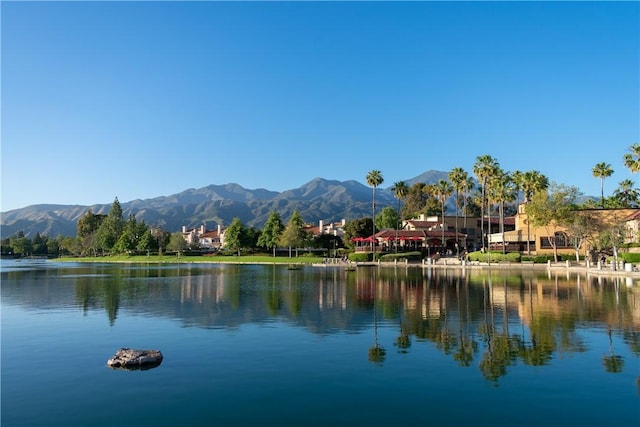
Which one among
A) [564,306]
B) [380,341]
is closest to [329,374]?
[380,341]

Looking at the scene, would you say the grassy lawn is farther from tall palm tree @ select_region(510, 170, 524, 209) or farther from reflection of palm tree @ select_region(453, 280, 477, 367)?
reflection of palm tree @ select_region(453, 280, 477, 367)

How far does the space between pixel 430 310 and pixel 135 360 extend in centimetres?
1692

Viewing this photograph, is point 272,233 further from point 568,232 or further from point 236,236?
point 568,232

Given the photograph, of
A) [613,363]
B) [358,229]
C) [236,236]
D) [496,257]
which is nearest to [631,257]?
[496,257]

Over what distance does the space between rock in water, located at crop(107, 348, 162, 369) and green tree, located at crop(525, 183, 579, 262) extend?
67.6m

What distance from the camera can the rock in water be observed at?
15961 mm

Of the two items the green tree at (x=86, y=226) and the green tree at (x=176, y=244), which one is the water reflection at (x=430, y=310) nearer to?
the green tree at (x=176, y=244)

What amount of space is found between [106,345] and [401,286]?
29.1 metres

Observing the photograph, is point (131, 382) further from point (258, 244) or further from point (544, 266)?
point (258, 244)

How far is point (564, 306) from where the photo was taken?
28453mm

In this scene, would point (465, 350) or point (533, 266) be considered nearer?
point (465, 350)

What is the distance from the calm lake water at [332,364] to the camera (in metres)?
11.8

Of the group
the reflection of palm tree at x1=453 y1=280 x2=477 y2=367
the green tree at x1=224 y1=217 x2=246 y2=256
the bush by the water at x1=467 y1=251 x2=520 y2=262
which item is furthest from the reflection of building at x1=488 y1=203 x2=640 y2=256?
the green tree at x1=224 y1=217 x2=246 y2=256

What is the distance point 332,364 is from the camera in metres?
16.2
